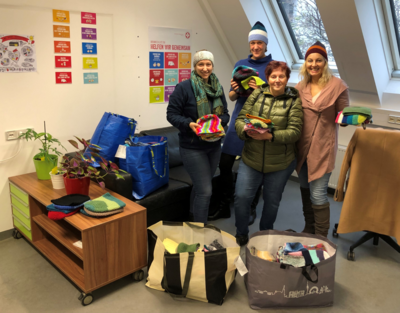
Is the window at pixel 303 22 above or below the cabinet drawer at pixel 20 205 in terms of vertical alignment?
above

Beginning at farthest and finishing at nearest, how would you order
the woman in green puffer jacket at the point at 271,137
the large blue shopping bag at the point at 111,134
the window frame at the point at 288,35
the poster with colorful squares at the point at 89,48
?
1. the window frame at the point at 288,35
2. the poster with colorful squares at the point at 89,48
3. the large blue shopping bag at the point at 111,134
4. the woman in green puffer jacket at the point at 271,137

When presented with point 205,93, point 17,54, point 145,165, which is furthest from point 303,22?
point 17,54

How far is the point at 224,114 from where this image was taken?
8.87ft

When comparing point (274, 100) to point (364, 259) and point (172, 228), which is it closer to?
point (172, 228)

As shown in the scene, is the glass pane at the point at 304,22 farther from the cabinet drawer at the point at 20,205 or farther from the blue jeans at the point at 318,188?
the cabinet drawer at the point at 20,205

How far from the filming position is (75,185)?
94.7 inches

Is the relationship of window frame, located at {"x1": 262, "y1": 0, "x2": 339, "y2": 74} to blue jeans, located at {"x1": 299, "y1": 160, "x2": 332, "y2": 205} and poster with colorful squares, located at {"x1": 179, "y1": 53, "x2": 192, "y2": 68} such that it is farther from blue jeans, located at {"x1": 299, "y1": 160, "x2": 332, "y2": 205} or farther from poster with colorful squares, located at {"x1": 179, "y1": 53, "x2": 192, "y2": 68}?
blue jeans, located at {"x1": 299, "y1": 160, "x2": 332, "y2": 205}

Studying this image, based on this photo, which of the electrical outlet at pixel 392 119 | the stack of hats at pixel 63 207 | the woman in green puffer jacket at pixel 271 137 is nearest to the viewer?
the stack of hats at pixel 63 207

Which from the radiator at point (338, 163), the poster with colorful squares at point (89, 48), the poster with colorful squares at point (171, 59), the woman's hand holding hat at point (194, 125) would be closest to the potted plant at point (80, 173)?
the woman's hand holding hat at point (194, 125)

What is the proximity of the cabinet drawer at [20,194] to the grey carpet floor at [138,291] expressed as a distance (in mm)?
379

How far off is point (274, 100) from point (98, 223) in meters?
1.33

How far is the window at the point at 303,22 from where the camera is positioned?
12.5 ft

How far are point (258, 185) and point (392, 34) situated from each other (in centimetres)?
206

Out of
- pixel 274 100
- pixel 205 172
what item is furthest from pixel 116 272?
pixel 274 100
